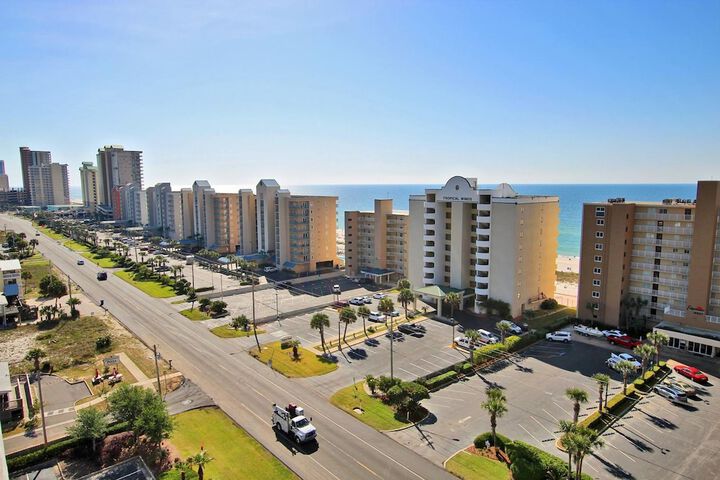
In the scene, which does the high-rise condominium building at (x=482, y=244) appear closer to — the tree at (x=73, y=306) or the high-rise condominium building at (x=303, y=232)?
the high-rise condominium building at (x=303, y=232)

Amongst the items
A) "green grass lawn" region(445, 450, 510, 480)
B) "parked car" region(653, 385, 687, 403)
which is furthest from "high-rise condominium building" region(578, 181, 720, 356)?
"green grass lawn" region(445, 450, 510, 480)

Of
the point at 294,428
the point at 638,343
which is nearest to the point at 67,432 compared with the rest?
the point at 294,428

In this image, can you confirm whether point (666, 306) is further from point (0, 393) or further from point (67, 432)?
point (0, 393)

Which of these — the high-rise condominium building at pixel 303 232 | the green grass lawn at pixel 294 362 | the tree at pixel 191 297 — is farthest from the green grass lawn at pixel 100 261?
the green grass lawn at pixel 294 362

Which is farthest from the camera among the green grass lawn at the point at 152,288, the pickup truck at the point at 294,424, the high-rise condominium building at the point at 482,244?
the green grass lawn at the point at 152,288

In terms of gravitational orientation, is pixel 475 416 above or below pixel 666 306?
below

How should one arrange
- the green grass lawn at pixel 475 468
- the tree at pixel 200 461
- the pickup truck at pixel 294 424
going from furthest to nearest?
the pickup truck at pixel 294 424, the green grass lawn at pixel 475 468, the tree at pixel 200 461
